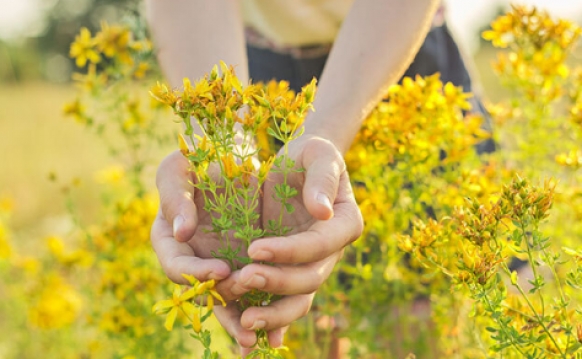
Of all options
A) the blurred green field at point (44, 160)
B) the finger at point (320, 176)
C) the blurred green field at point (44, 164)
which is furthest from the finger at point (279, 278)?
the blurred green field at point (44, 160)

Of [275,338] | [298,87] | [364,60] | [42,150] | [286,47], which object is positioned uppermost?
[364,60]

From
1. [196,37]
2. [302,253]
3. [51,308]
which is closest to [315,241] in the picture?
[302,253]

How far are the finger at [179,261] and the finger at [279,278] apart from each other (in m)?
0.04

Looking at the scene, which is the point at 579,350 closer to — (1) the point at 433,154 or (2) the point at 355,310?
(1) the point at 433,154

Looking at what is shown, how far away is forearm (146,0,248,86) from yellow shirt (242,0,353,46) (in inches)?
13.4

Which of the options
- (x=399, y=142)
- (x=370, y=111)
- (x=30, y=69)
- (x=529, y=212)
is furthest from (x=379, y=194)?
(x=30, y=69)

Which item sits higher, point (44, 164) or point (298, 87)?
point (298, 87)

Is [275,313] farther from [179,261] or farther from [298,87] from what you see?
[298,87]

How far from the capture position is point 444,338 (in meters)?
1.94

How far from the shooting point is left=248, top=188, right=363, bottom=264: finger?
3.50 ft

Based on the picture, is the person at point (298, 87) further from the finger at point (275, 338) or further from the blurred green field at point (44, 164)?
the blurred green field at point (44, 164)

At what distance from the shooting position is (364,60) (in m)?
1.50

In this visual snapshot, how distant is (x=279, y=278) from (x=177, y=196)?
0.88 ft

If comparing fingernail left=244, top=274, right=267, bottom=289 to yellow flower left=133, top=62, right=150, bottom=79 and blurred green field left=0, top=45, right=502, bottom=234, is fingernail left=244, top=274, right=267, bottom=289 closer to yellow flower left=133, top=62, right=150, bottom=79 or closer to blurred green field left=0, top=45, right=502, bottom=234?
yellow flower left=133, top=62, right=150, bottom=79
